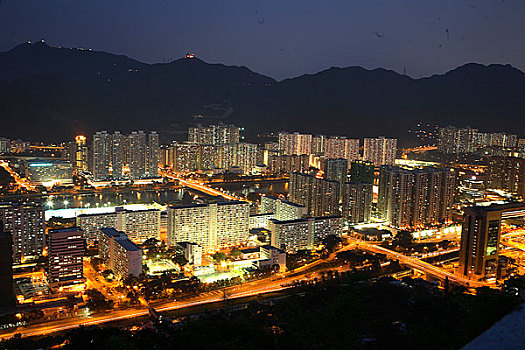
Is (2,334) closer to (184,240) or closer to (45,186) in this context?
(184,240)

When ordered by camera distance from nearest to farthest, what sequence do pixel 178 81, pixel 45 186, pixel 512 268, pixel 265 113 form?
1. pixel 512 268
2. pixel 45 186
3. pixel 265 113
4. pixel 178 81

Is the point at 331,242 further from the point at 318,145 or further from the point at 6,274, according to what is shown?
the point at 318,145

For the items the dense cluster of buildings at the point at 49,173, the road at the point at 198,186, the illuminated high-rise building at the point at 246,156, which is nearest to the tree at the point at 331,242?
the road at the point at 198,186

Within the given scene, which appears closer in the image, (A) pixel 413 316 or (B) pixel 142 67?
(A) pixel 413 316

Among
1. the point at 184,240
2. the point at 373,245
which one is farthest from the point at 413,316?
the point at 184,240

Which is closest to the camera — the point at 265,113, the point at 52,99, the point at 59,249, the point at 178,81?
the point at 59,249

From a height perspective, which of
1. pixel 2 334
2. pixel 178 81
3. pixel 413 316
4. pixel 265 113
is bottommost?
pixel 2 334

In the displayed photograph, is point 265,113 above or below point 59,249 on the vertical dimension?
above
